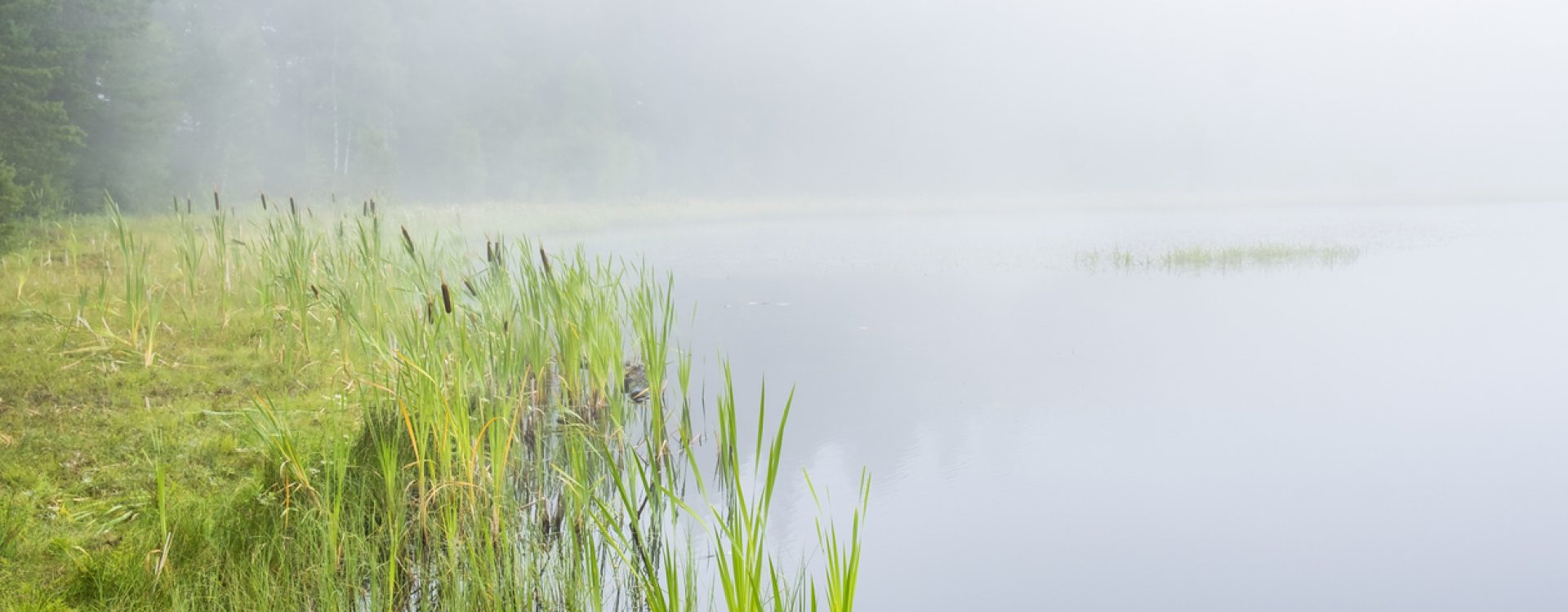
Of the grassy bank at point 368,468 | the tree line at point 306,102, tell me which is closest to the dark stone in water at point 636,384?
the grassy bank at point 368,468

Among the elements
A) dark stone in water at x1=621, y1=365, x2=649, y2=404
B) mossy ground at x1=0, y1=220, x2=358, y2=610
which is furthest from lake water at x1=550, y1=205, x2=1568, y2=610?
mossy ground at x1=0, y1=220, x2=358, y2=610

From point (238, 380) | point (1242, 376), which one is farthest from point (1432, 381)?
point (238, 380)

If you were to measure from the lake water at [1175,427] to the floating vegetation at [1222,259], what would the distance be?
1.20 ft

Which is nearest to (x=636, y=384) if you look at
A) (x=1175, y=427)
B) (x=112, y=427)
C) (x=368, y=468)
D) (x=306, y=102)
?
(x=112, y=427)

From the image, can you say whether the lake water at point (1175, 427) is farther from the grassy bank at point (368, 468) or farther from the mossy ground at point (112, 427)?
the mossy ground at point (112, 427)

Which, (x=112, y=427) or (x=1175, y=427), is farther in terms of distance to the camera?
(x=1175, y=427)

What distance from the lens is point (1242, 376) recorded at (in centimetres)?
770

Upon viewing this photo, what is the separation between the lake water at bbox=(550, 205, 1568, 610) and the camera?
4.11 meters

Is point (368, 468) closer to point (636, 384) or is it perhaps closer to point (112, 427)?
point (112, 427)

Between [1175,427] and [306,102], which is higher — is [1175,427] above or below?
below

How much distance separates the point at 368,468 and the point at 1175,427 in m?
4.71

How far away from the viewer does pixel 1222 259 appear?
587 inches

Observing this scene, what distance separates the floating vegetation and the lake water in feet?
1.20

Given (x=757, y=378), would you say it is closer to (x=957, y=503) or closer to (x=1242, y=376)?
(x=957, y=503)
